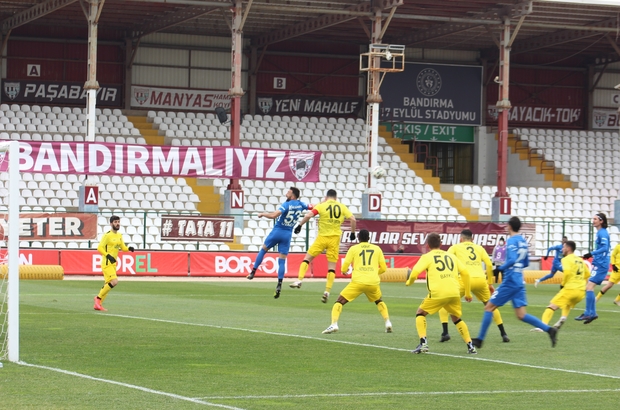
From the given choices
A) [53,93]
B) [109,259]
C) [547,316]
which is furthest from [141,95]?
[547,316]

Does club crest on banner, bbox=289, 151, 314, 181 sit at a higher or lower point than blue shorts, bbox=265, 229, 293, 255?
higher

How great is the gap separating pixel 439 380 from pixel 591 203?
125 feet

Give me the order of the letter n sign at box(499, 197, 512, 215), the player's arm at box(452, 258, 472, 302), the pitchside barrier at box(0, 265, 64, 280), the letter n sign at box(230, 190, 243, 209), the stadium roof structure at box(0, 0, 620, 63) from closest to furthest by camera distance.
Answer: the player's arm at box(452, 258, 472, 302) < the pitchside barrier at box(0, 265, 64, 280) < the letter n sign at box(230, 190, 243, 209) < the stadium roof structure at box(0, 0, 620, 63) < the letter n sign at box(499, 197, 512, 215)

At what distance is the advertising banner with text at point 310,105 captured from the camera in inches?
2045

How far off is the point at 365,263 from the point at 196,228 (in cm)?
2088

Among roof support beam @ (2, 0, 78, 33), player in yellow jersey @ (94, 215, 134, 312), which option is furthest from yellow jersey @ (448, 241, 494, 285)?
roof support beam @ (2, 0, 78, 33)

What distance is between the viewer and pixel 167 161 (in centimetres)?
3834

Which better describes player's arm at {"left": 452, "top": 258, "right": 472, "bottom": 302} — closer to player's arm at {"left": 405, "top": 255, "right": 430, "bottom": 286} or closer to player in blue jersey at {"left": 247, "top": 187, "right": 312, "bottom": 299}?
player's arm at {"left": 405, "top": 255, "right": 430, "bottom": 286}

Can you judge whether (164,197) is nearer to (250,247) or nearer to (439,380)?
(250,247)

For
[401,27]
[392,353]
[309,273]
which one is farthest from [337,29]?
[392,353]

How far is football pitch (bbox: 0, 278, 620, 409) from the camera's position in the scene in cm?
1092

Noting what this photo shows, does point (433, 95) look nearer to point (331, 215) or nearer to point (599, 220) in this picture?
point (331, 215)

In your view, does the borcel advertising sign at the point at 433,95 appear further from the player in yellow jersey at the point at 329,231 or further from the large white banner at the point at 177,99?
the player in yellow jersey at the point at 329,231

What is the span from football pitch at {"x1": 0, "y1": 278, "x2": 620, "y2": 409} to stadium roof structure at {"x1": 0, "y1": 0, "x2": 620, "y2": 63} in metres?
21.1
